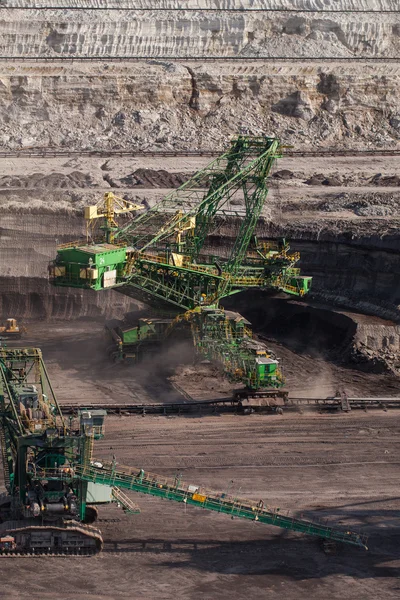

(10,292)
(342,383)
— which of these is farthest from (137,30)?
(342,383)

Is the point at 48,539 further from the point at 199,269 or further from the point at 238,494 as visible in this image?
the point at 199,269

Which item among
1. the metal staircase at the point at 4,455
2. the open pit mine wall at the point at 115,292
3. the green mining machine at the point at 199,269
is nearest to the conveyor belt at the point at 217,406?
the green mining machine at the point at 199,269

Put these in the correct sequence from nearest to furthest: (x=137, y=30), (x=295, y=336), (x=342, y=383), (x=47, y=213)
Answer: (x=342, y=383)
(x=295, y=336)
(x=47, y=213)
(x=137, y=30)

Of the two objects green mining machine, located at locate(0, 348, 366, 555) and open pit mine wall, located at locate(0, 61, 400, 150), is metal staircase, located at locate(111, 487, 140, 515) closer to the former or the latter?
green mining machine, located at locate(0, 348, 366, 555)

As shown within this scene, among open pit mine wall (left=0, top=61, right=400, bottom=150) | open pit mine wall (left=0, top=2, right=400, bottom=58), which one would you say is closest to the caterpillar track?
open pit mine wall (left=0, top=61, right=400, bottom=150)

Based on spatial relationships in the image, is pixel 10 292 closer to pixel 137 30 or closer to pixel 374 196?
pixel 374 196
